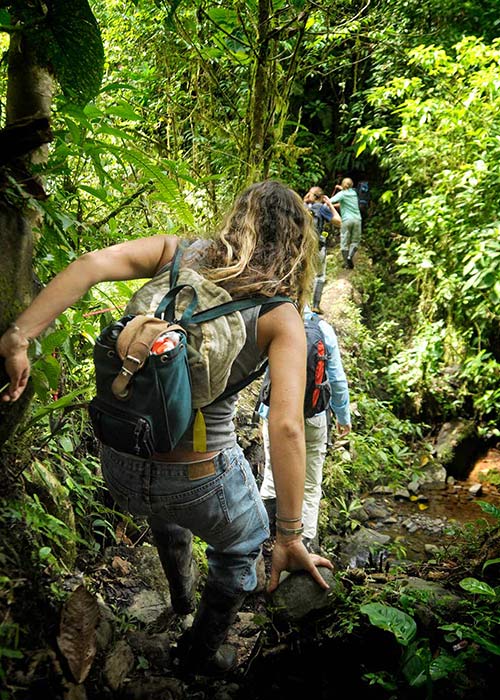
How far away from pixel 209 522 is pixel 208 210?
4.89 meters

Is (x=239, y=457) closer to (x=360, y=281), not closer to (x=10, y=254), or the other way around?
(x=10, y=254)

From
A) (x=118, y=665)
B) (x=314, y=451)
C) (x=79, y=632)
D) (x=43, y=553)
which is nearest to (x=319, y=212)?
(x=314, y=451)

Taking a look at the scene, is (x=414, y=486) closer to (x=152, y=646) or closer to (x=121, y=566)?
(x=121, y=566)

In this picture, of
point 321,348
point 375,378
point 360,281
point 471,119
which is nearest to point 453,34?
point 471,119

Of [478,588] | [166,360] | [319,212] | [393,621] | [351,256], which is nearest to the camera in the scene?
[166,360]

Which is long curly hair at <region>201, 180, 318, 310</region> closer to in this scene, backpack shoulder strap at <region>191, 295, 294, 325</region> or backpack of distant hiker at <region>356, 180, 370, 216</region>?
backpack shoulder strap at <region>191, 295, 294, 325</region>

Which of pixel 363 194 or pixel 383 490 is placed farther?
pixel 363 194

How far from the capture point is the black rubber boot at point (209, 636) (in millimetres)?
1958

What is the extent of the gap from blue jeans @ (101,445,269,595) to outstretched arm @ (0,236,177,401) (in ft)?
1.64

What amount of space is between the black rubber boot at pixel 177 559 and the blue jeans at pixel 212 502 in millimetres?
256

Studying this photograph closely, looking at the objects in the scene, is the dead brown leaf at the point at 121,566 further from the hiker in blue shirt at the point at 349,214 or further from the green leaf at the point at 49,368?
the hiker in blue shirt at the point at 349,214

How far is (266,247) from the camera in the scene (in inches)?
→ 75.7

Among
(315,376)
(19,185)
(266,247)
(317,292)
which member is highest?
(19,185)

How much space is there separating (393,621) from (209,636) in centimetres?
72
